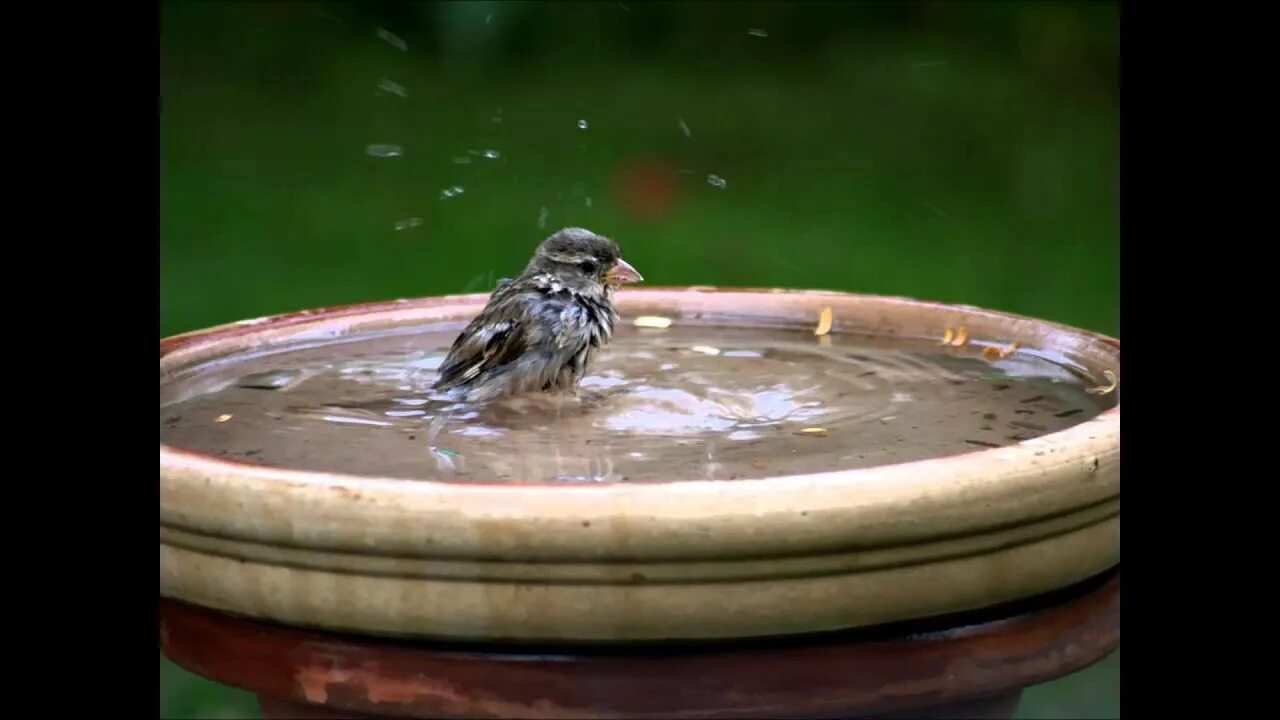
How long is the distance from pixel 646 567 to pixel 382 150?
249 inches

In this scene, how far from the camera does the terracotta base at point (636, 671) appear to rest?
1.78 metres

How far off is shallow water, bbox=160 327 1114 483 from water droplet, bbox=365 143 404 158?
4552 mm

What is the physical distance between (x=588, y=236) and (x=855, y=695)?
1439 mm

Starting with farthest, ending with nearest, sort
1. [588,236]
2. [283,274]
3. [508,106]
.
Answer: [508,106], [283,274], [588,236]

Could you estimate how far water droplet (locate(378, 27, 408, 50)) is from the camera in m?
8.63

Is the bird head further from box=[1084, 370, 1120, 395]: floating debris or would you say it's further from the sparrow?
box=[1084, 370, 1120, 395]: floating debris

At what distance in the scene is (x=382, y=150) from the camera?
7.73 metres

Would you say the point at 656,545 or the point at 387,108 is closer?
the point at 656,545

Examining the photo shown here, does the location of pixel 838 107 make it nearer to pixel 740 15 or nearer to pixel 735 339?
pixel 740 15

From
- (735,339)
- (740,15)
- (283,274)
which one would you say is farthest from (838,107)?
(735,339)

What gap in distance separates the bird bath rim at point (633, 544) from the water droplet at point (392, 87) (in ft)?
A: 21.6

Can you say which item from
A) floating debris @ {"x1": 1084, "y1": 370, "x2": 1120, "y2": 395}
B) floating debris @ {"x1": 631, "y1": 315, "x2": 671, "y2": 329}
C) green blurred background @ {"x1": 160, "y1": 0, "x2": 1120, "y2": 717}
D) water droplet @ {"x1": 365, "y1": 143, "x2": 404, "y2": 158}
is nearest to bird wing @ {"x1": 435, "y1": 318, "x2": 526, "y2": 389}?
floating debris @ {"x1": 631, "y1": 315, "x2": 671, "y2": 329}

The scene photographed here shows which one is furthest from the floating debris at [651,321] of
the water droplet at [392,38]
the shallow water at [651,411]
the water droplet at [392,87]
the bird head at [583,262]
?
the water droplet at [392,38]
